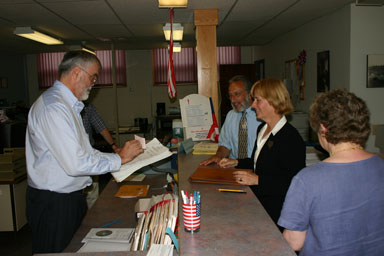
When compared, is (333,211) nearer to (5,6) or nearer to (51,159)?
(51,159)

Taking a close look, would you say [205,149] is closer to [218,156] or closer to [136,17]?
[218,156]

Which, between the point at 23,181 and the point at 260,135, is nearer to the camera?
the point at 260,135

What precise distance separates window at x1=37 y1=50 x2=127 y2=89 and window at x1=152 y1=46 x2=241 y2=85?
98 cm

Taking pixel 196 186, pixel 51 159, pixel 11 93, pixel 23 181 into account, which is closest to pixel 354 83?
pixel 196 186

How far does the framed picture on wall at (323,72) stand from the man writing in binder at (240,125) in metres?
2.58

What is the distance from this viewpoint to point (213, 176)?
177 centimetres

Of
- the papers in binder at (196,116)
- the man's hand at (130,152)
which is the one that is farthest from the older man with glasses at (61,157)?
the papers in binder at (196,116)

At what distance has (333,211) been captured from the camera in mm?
1174

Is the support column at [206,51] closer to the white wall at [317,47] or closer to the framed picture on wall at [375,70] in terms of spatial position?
the white wall at [317,47]

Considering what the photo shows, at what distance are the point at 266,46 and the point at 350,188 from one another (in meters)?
7.73

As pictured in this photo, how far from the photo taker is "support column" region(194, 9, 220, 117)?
14.6 ft

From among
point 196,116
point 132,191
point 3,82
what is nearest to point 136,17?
point 196,116

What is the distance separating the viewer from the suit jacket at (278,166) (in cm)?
177

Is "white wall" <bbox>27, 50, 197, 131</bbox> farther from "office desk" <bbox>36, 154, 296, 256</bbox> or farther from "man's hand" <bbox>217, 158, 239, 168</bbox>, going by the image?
"office desk" <bbox>36, 154, 296, 256</bbox>
